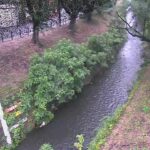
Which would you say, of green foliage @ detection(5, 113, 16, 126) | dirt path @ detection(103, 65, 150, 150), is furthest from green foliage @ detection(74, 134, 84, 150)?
green foliage @ detection(5, 113, 16, 126)

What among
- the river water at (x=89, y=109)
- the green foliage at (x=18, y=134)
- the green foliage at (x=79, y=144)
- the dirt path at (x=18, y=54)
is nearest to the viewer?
the green foliage at (x=79, y=144)

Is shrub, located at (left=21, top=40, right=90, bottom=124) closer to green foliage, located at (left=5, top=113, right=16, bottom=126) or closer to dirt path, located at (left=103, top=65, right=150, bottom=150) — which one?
green foliage, located at (left=5, top=113, right=16, bottom=126)

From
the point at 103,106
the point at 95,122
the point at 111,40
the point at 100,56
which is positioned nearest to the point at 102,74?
the point at 100,56

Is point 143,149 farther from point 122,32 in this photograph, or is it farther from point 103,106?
point 122,32

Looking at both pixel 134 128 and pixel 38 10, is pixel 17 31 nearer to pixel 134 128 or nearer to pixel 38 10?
pixel 38 10

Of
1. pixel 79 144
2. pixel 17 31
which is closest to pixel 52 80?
pixel 79 144

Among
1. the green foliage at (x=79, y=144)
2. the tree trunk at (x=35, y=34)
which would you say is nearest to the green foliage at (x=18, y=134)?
the green foliage at (x=79, y=144)

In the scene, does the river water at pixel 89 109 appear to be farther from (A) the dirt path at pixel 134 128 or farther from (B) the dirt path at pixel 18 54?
(B) the dirt path at pixel 18 54
